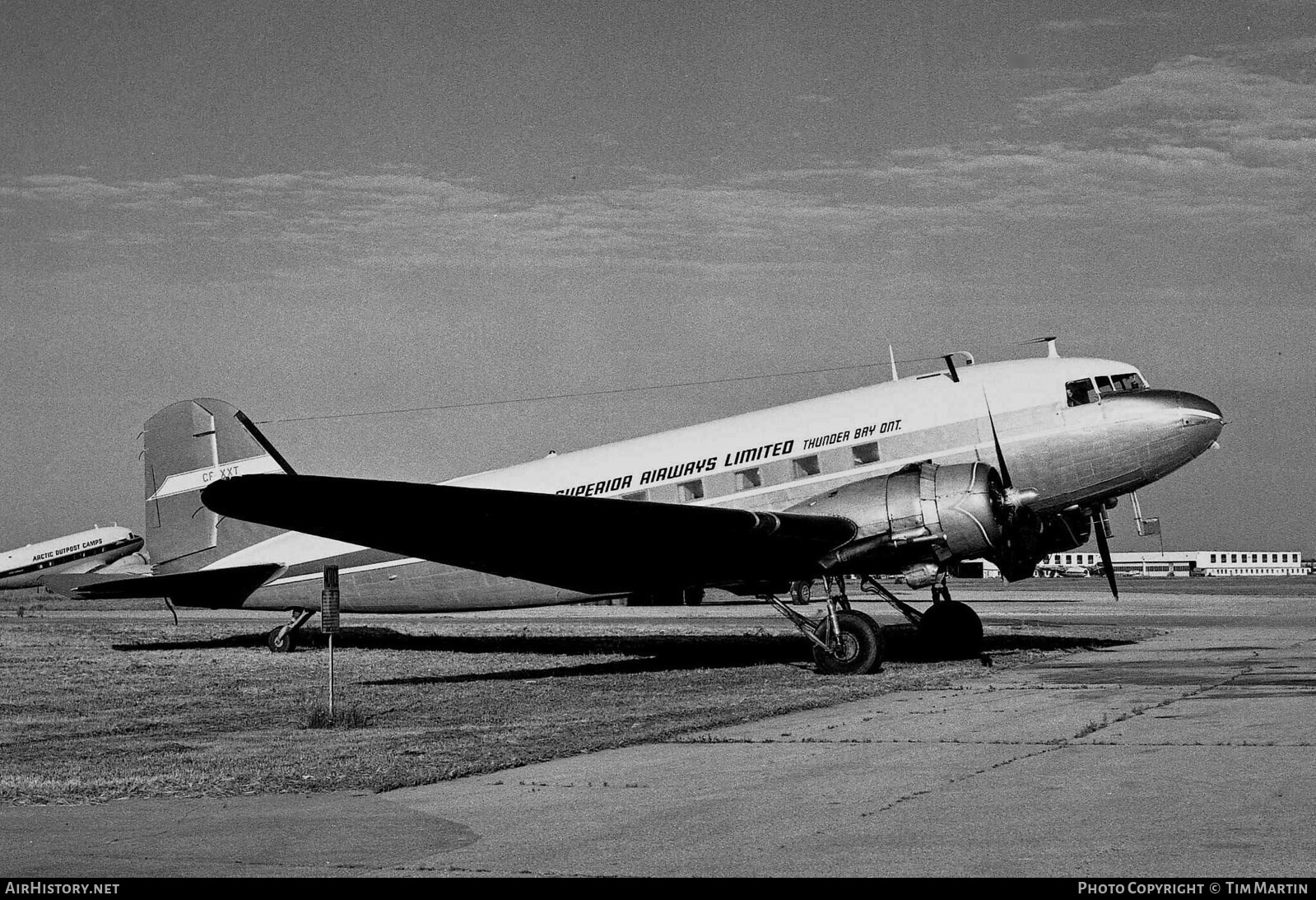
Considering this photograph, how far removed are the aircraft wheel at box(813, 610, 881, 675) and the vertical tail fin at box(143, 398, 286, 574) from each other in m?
11.3

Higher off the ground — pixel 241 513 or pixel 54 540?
pixel 54 540

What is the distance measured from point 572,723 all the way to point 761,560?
18.8 feet

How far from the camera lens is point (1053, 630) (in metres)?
27.1

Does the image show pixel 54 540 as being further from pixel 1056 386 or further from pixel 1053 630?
pixel 1056 386

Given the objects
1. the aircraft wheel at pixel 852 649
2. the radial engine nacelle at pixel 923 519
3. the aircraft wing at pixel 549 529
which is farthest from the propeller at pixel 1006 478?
the aircraft wheel at pixel 852 649

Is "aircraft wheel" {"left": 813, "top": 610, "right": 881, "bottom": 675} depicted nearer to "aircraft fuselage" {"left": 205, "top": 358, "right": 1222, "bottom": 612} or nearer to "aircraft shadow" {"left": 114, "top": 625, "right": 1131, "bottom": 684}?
"aircraft shadow" {"left": 114, "top": 625, "right": 1131, "bottom": 684}

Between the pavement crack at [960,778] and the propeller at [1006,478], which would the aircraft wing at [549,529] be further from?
the pavement crack at [960,778]

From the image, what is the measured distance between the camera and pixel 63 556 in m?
74.9

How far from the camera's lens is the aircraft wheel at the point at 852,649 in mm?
17016

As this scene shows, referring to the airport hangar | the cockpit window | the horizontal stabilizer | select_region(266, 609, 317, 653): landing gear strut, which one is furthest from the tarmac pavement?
the airport hangar

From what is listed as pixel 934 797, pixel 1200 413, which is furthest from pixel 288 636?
pixel 934 797

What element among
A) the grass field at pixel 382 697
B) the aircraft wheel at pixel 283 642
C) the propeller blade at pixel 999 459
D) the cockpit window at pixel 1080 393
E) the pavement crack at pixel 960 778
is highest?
the cockpit window at pixel 1080 393
